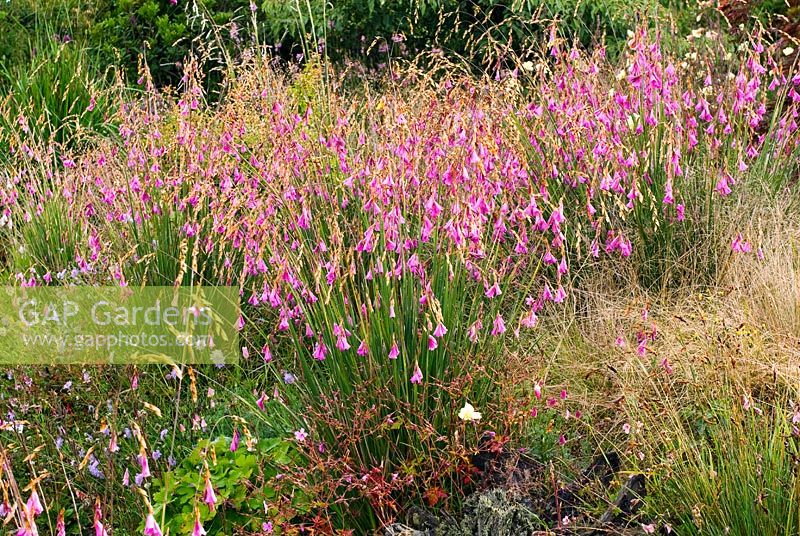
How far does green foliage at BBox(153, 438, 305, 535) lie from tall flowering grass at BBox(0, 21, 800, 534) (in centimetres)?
13

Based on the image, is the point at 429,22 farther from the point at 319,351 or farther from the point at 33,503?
the point at 33,503

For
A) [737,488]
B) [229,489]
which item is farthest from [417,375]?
[737,488]

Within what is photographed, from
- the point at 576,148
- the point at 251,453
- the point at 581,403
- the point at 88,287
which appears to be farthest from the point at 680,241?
the point at 88,287

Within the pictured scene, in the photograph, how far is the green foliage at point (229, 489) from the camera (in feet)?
8.97

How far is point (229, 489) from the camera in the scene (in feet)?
9.07

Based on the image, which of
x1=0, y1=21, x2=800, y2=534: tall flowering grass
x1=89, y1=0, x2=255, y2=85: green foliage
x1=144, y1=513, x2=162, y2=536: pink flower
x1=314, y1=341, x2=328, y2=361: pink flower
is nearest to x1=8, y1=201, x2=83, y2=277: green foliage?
x1=0, y1=21, x2=800, y2=534: tall flowering grass

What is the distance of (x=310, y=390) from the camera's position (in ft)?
9.66

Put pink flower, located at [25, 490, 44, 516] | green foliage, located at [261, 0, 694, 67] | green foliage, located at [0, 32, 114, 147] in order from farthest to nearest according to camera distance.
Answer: green foliage, located at [261, 0, 694, 67] → green foliage, located at [0, 32, 114, 147] → pink flower, located at [25, 490, 44, 516]

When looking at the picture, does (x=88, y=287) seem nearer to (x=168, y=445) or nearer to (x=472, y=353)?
(x=168, y=445)

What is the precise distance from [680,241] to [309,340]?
5.87 feet

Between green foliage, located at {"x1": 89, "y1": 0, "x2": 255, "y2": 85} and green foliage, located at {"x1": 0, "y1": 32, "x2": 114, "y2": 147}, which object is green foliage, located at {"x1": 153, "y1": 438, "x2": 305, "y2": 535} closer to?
green foliage, located at {"x1": 0, "y1": 32, "x2": 114, "y2": 147}

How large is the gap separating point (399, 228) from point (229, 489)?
953 mm

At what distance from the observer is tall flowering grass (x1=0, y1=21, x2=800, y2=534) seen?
2762mm

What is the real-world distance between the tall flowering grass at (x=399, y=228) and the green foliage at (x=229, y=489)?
129 millimetres
